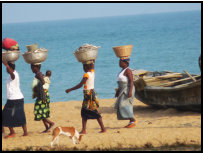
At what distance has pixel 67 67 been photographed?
34.3m

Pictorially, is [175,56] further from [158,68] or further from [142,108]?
[142,108]

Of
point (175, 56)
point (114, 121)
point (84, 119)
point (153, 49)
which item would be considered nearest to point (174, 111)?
point (114, 121)

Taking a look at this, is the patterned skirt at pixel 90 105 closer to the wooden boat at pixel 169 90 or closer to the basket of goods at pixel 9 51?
the basket of goods at pixel 9 51

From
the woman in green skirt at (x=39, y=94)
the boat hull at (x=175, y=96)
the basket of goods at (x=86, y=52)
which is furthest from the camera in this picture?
the boat hull at (x=175, y=96)

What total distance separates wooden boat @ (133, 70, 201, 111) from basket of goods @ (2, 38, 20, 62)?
4.06 meters

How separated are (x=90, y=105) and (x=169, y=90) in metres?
3.22

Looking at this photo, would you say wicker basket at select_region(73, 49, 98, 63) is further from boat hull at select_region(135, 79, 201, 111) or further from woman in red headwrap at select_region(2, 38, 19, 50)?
boat hull at select_region(135, 79, 201, 111)

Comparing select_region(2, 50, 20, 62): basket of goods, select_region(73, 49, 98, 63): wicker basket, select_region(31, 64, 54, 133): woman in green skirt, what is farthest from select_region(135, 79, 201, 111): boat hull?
select_region(2, 50, 20, 62): basket of goods

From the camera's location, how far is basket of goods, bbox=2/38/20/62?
8.92 metres

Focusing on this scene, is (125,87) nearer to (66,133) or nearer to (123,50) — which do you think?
(123,50)

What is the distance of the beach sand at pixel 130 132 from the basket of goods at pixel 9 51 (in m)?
1.53

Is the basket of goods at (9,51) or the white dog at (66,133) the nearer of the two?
the white dog at (66,133)

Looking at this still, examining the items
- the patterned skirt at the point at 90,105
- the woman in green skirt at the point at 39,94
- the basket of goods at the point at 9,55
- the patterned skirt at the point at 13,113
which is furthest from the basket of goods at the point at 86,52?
the patterned skirt at the point at 13,113

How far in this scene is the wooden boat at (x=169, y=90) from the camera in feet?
36.5
